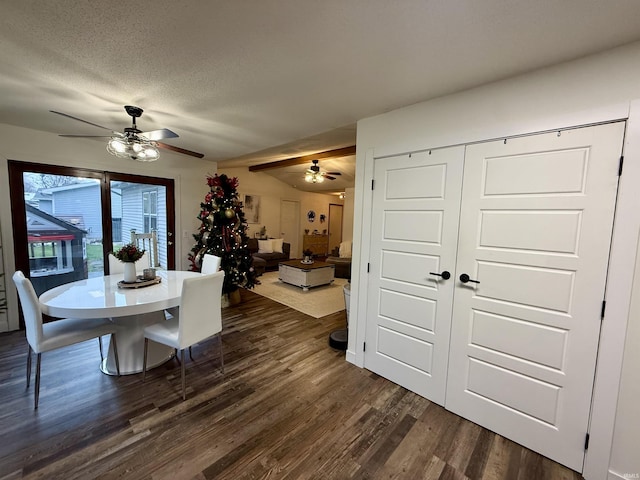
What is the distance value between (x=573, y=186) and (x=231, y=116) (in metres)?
2.77

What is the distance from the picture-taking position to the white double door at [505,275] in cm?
156

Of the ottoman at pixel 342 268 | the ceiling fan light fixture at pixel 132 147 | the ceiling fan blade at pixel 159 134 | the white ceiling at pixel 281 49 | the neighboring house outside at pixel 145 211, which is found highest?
the white ceiling at pixel 281 49

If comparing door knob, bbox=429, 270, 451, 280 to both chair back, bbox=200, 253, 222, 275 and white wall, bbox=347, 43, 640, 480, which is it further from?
chair back, bbox=200, 253, 222, 275

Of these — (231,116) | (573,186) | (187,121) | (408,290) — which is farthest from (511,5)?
(187,121)

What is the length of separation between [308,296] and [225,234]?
6.14ft

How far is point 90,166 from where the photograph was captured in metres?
3.60

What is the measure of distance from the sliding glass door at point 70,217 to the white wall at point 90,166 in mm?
77

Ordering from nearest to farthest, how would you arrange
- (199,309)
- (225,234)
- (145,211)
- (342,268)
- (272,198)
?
(199,309) < (225,234) < (145,211) < (342,268) < (272,198)

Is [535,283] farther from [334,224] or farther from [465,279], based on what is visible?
[334,224]

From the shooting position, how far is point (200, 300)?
7.19ft

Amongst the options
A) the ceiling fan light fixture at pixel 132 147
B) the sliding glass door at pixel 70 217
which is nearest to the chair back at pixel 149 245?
the sliding glass door at pixel 70 217

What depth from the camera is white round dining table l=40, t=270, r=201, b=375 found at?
1.92 metres

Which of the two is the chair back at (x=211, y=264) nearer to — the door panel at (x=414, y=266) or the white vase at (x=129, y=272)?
the white vase at (x=129, y=272)

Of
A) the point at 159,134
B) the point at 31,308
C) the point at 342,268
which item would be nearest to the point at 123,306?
the point at 31,308
